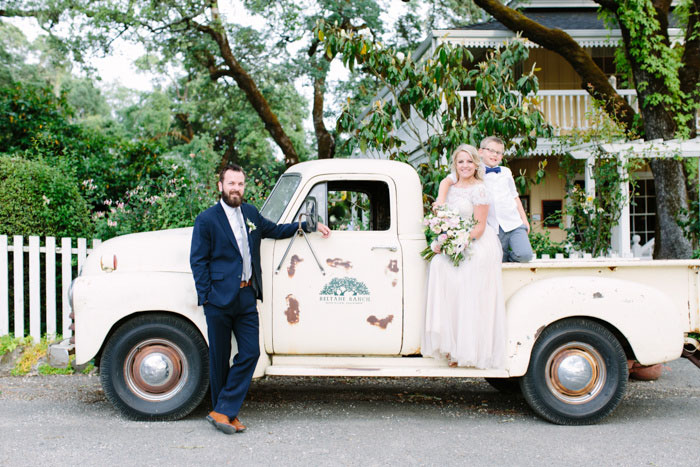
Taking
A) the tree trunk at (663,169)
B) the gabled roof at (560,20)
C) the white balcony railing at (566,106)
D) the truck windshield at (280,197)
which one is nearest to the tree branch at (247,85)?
the white balcony railing at (566,106)

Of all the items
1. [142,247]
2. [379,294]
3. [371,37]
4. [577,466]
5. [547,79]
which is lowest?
[577,466]

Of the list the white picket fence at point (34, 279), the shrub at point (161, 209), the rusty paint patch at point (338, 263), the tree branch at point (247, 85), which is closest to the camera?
the rusty paint patch at point (338, 263)

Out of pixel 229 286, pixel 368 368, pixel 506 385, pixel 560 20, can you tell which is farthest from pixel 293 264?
pixel 560 20

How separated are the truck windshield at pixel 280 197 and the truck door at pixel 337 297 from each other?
33 centimetres

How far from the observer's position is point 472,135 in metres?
7.94

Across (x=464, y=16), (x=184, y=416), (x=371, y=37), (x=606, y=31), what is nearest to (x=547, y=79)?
Answer: (x=606, y=31)

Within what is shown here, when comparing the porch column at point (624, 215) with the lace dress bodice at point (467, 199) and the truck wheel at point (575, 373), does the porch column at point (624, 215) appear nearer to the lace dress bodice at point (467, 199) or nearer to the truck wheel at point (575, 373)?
the truck wheel at point (575, 373)

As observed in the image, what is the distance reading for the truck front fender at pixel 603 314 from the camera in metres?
5.34

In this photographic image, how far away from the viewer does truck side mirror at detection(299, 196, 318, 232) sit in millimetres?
5336

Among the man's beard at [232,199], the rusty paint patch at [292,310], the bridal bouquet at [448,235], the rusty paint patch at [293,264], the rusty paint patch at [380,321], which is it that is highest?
the man's beard at [232,199]

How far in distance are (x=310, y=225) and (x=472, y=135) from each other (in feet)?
10.9

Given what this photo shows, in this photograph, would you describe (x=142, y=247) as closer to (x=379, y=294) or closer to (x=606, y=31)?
(x=379, y=294)

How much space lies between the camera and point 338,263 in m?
5.47

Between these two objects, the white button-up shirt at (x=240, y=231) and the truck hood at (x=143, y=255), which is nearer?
the white button-up shirt at (x=240, y=231)
